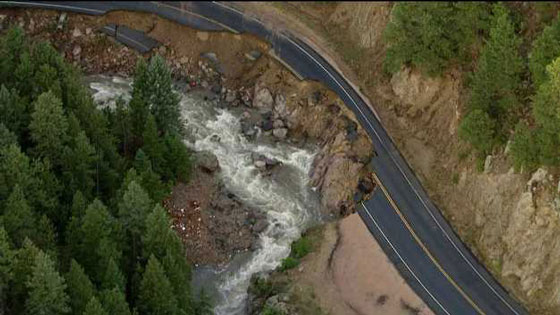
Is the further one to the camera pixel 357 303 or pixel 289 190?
pixel 289 190

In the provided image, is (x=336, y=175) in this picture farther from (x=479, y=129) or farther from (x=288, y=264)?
(x=479, y=129)

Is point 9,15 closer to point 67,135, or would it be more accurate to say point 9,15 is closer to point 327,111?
point 67,135

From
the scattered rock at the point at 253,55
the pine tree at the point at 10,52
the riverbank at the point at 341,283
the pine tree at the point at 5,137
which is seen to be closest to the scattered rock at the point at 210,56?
the scattered rock at the point at 253,55

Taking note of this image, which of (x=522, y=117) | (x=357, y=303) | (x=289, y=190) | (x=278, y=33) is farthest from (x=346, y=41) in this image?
(x=357, y=303)

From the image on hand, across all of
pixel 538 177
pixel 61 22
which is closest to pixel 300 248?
pixel 538 177

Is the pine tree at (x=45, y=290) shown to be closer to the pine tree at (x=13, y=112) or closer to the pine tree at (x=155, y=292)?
the pine tree at (x=155, y=292)

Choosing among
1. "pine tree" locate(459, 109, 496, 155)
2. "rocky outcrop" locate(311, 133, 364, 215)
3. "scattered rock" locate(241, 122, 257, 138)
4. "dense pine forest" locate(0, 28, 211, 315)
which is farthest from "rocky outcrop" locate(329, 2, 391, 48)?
"dense pine forest" locate(0, 28, 211, 315)

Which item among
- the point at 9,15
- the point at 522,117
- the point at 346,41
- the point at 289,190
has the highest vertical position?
the point at 522,117
